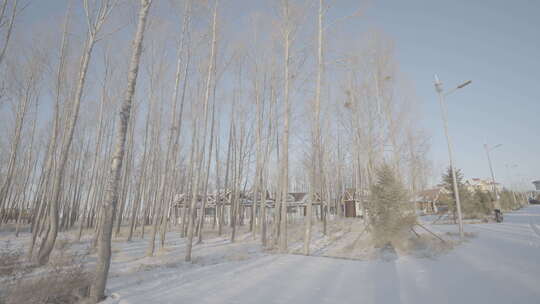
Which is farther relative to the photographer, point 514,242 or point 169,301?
point 514,242

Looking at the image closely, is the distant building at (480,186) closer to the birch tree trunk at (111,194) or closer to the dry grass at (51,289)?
the birch tree trunk at (111,194)

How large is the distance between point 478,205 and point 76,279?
2529 cm

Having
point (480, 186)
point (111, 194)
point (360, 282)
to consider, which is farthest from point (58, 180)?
point (480, 186)

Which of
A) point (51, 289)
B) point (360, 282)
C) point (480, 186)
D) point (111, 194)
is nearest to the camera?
point (51, 289)

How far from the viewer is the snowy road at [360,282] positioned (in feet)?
13.2

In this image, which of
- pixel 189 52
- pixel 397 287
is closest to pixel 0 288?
pixel 397 287

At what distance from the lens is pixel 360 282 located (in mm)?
4957

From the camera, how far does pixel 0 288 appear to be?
14.4ft

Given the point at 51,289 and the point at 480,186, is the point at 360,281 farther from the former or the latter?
the point at 480,186

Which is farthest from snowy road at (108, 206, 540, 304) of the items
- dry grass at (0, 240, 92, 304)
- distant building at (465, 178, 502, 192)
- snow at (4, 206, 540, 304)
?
distant building at (465, 178, 502, 192)

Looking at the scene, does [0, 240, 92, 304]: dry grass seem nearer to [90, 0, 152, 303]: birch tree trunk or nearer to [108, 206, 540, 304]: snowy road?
[90, 0, 152, 303]: birch tree trunk

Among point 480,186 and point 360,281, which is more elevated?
point 480,186

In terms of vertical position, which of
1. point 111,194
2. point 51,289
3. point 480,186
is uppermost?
point 480,186

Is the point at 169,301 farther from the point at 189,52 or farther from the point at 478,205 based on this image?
the point at 478,205
